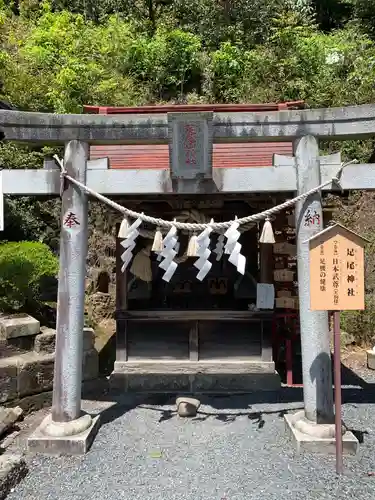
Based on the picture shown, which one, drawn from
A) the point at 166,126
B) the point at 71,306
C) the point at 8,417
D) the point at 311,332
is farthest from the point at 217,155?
the point at 8,417

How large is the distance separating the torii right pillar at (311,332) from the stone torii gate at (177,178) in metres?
0.01

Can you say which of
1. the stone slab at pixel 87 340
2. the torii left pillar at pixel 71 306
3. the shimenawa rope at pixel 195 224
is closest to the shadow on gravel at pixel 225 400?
the stone slab at pixel 87 340

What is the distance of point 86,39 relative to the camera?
52.3ft

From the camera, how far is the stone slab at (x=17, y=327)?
18.9 ft

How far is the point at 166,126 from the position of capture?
450 centimetres

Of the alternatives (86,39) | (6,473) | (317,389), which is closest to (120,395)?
(6,473)

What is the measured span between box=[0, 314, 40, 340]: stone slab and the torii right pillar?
368 cm

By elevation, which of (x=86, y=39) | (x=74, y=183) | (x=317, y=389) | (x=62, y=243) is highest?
(x=86, y=39)

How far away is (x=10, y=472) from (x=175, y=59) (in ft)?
50.3

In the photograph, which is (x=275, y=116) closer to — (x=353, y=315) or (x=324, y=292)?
(x=324, y=292)

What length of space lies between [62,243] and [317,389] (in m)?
3.12

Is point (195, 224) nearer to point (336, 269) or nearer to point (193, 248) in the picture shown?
point (193, 248)

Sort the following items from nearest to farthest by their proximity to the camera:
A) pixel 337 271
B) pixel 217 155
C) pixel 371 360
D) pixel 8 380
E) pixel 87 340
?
pixel 337 271 < pixel 8 380 < pixel 217 155 < pixel 87 340 < pixel 371 360

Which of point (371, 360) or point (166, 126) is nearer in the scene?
point (166, 126)
